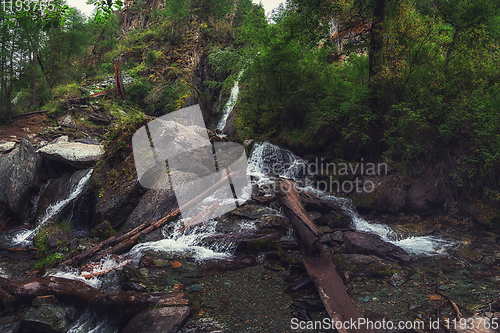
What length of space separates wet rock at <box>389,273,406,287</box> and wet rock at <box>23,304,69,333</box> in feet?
18.8

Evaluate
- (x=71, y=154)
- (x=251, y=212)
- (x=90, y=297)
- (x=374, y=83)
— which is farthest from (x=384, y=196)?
(x=71, y=154)

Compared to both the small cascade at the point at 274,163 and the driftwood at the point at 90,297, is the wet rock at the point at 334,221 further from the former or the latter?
the driftwood at the point at 90,297

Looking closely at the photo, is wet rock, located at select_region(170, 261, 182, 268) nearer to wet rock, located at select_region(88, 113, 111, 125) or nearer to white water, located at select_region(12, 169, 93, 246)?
white water, located at select_region(12, 169, 93, 246)

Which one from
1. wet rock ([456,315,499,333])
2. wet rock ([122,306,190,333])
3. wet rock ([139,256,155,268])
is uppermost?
wet rock ([122,306,190,333])

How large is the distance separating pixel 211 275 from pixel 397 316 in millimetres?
3472

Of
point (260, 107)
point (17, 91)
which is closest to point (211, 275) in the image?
point (260, 107)

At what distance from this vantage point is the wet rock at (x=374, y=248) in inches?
233

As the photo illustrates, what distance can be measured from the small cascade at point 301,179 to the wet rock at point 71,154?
7157 mm

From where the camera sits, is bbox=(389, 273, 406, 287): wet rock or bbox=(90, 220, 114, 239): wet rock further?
bbox=(90, 220, 114, 239): wet rock

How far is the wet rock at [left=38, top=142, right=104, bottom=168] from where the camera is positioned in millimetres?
10852

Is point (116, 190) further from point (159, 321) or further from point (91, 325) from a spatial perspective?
point (159, 321)


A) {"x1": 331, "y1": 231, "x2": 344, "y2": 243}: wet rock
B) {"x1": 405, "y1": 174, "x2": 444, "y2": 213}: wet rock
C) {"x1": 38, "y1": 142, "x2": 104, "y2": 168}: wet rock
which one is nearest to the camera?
{"x1": 331, "y1": 231, "x2": 344, "y2": 243}: wet rock

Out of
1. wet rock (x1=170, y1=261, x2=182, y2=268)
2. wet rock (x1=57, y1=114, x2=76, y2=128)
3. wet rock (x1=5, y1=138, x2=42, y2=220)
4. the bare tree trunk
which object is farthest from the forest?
wet rock (x1=5, y1=138, x2=42, y2=220)

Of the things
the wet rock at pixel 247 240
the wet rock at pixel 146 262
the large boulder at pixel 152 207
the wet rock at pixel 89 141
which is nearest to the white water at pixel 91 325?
the wet rock at pixel 146 262
